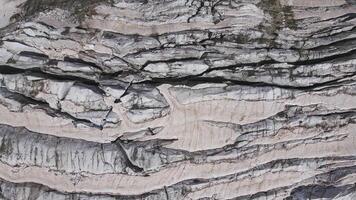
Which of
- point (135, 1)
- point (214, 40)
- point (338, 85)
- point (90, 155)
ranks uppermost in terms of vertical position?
point (135, 1)

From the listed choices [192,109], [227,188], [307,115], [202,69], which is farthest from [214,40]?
[227,188]

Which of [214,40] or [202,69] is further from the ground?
[214,40]

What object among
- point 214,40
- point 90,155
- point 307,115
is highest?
point 214,40

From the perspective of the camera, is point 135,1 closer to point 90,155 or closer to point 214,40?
point 214,40

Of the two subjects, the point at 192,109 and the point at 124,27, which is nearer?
the point at 192,109

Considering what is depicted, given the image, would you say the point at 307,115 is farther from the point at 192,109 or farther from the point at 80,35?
the point at 80,35

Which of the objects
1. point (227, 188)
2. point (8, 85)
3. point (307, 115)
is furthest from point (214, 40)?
point (8, 85)

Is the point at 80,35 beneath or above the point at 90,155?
above
